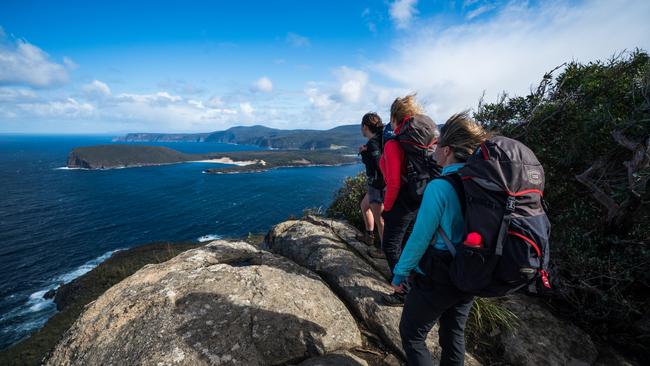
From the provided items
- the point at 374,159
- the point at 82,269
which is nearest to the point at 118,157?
the point at 82,269

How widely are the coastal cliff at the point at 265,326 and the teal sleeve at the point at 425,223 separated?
→ 1906 millimetres

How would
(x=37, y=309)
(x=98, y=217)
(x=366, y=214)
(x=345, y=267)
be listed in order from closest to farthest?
(x=345, y=267) → (x=366, y=214) → (x=37, y=309) → (x=98, y=217)

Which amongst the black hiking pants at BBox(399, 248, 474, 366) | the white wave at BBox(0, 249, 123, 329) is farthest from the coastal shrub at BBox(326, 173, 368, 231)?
the white wave at BBox(0, 249, 123, 329)

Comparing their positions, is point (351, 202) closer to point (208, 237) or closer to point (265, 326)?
point (265, 326)

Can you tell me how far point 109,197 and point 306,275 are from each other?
315ft

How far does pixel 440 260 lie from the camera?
2.36 m

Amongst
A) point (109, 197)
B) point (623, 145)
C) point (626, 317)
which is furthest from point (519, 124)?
point (109, 197)

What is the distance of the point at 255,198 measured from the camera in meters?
77.2

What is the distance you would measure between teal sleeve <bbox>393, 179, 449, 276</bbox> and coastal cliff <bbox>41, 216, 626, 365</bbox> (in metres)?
1.91

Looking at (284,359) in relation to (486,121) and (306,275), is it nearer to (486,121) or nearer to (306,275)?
(306,275)

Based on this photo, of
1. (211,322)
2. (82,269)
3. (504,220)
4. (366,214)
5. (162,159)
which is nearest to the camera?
(504,220)

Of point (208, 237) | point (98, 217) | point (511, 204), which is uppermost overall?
point (511, 204)

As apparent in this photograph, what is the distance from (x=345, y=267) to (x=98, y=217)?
75575 millimetres

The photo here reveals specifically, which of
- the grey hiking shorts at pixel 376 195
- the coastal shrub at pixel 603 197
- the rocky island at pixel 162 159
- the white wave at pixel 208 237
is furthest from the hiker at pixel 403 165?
the rocky island at pixel 162 159
